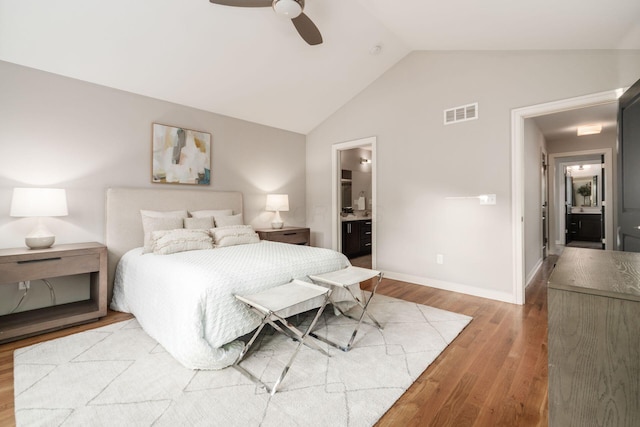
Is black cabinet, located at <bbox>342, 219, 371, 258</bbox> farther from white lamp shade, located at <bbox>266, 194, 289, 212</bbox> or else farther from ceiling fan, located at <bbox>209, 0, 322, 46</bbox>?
ceiling fan, located at <bbox>209, 0, 322, 46</bbox>

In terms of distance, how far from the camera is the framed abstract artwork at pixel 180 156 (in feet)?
11.8

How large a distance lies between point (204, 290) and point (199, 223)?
1.76 m

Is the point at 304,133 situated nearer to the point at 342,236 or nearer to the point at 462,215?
the point at 342,236

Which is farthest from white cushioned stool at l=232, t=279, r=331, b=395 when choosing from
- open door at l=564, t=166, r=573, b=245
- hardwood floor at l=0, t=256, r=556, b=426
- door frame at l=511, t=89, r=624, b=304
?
open door at l=564, t=166, r=573, b=245

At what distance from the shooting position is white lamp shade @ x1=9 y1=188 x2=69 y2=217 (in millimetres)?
2529

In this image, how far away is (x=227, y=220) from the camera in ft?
12.6

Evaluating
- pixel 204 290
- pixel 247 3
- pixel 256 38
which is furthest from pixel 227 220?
pixel 247 3

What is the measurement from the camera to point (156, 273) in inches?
95.6

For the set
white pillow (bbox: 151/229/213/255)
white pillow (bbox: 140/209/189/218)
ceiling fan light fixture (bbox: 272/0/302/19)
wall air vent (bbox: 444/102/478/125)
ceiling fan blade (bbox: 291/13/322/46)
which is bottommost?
white pillow (bbox: 151/229/213/255)

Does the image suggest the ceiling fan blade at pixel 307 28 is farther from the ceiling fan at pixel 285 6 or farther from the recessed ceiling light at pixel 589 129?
the recessed ceiling light at pixel 589 129

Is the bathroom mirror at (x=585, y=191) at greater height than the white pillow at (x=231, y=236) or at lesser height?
greater

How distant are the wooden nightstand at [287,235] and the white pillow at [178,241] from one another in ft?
3.81

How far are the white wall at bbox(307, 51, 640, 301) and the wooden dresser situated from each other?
8.75 ft

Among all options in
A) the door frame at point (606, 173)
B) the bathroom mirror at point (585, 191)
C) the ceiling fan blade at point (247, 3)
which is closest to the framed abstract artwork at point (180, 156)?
the ceiling fan blade at point (247, 3)
